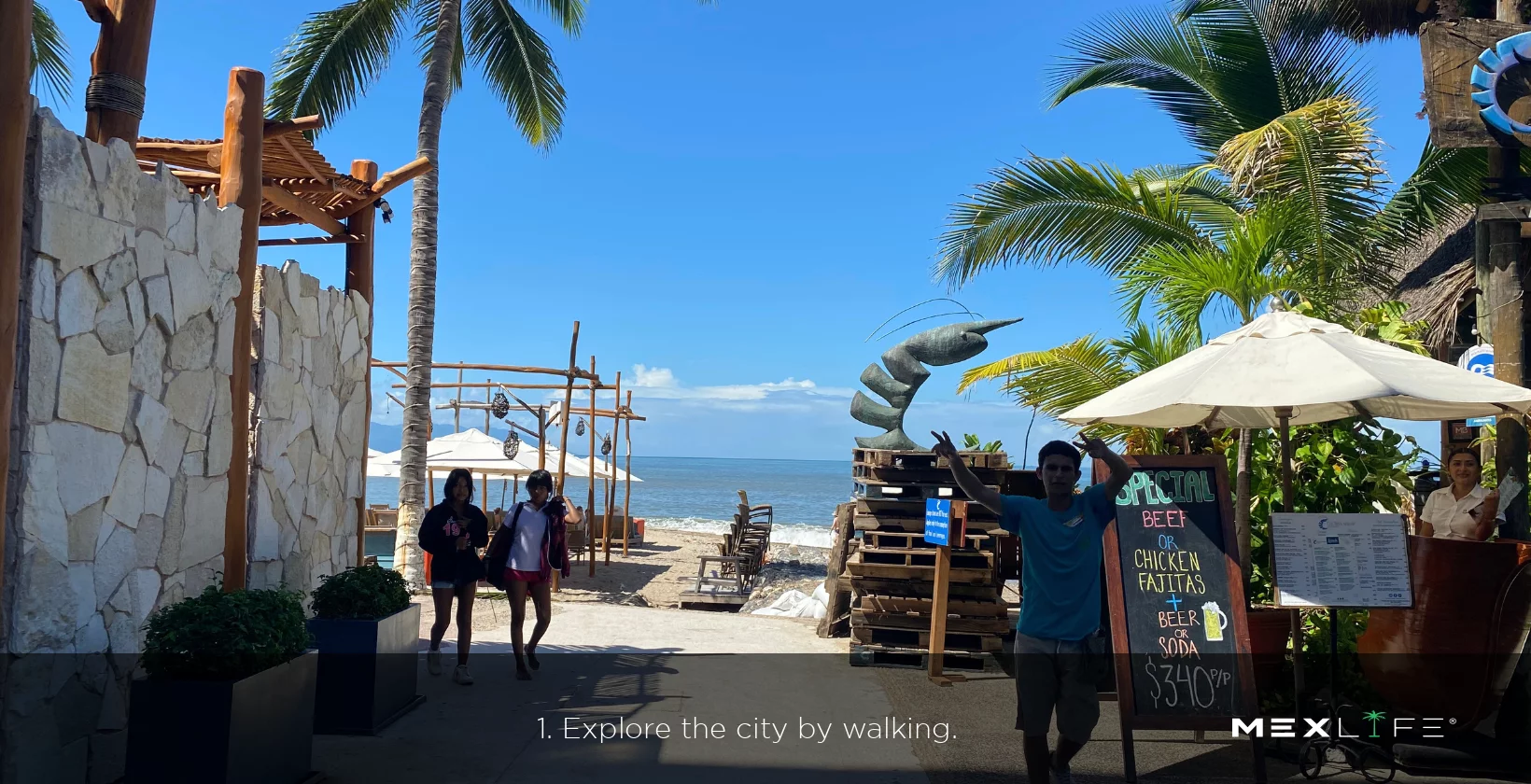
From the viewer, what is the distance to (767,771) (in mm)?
5211

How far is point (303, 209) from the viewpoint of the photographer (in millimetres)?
7238

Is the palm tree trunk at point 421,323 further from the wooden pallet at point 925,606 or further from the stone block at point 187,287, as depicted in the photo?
the stone block at point 187,287

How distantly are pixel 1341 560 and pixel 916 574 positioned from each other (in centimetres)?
355

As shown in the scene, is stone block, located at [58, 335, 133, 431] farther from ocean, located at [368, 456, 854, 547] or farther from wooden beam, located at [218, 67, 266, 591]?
ocean, located at [368, 456, 854, 547]

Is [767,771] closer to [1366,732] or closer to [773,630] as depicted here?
[1366,732]

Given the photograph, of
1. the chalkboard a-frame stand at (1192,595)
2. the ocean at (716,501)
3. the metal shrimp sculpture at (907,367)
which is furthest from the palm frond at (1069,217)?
the ocean at (716,501)

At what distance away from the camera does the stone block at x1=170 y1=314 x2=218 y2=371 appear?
525 cm

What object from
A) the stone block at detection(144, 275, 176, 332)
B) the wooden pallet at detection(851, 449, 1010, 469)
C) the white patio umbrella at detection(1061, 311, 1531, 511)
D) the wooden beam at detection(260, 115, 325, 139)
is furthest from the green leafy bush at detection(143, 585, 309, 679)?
the wooden pallet at detection(851, 449, 1010, 469)

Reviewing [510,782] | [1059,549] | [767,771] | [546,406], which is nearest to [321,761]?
[510,782]

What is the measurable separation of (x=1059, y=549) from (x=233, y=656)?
361cm

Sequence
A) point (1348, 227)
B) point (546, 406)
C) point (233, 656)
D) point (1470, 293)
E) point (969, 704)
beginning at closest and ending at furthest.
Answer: point (233, 656) < point (969, 704) < point (1348, 227) < point (1470, 293) < point (546, 406)

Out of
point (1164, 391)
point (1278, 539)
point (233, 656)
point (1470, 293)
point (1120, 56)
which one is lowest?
point (233, 656)

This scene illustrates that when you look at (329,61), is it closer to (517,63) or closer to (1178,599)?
(517,63)

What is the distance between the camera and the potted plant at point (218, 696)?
4.07 m
